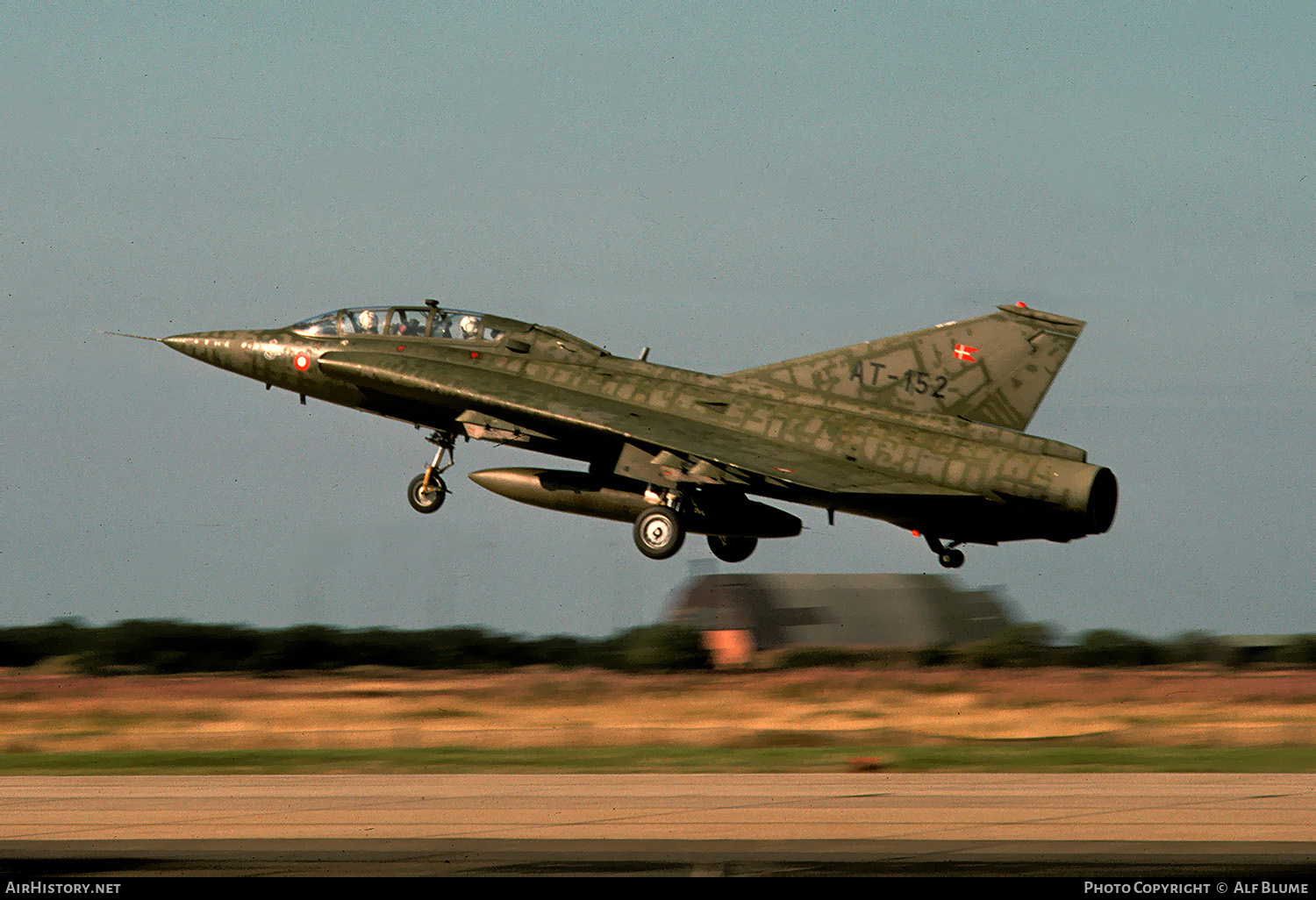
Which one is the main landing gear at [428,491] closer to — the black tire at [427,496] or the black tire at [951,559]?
the black tire at [427,496]

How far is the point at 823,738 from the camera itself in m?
24.2

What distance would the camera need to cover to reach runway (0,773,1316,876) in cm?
1192

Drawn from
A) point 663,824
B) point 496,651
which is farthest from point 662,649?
point 663,824

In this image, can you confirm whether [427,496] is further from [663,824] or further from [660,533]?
→ [663,824]

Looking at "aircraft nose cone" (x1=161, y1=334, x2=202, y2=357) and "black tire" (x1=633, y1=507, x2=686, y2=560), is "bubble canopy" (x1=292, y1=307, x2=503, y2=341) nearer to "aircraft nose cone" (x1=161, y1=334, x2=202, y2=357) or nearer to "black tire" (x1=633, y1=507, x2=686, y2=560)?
"aircraft nose cone" (x1=161, y1=334, x2=202, y2=357)

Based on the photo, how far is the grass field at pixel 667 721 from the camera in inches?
844

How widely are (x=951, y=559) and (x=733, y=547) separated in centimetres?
377

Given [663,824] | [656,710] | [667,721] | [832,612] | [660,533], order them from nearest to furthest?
[663,824], [660,533], [667,721], [656,710], [832,612]

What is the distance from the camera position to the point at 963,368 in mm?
23031

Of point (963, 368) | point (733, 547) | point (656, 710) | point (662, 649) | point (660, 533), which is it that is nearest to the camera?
point (660, 533)

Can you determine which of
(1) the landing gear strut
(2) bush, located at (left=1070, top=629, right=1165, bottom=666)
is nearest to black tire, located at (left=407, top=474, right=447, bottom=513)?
(1) the landing gear strut

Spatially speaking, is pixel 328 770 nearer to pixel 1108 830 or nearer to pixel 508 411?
pixel 508 411

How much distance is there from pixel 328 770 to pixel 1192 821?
38.5ft
